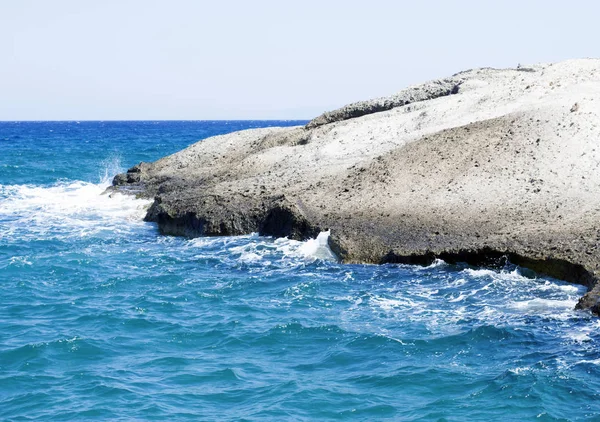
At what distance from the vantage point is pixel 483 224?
58.5 ft

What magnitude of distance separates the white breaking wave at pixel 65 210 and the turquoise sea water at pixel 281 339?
438 cm

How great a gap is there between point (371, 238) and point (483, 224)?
258 centimetres

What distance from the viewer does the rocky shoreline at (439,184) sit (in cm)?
1703

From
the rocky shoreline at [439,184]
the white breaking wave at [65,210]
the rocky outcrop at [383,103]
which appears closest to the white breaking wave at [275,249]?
the rocky shoreline at [439,184]

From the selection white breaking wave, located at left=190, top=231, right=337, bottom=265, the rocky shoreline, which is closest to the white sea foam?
white breaking wave, located at left=190, top=231, right=337, bottom=265

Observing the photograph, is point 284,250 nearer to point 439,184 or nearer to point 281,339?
point 439,184

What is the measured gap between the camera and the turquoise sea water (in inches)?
408

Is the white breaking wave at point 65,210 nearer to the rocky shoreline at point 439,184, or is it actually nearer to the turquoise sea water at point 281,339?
the rocky shoreline at point 439,184

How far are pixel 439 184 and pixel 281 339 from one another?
29.2ft

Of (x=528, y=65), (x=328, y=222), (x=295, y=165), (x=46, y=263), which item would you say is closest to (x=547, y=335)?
(x=328, y=222)

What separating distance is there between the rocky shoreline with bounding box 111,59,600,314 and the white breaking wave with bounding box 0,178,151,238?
1292 mm

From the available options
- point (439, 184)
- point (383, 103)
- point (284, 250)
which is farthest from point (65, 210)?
point (439, 184)

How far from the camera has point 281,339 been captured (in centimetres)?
1318

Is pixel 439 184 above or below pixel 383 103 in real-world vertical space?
below
